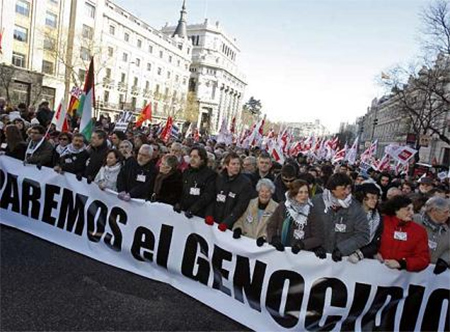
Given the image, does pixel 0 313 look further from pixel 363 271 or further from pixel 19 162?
pixel 363 271

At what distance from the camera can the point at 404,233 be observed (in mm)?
4043

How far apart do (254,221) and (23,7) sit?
42.1 metres

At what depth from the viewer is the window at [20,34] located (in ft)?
124

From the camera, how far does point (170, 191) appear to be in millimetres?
5480

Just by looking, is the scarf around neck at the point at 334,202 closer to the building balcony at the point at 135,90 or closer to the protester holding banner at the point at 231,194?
the protester holding banner at the point at 231,194

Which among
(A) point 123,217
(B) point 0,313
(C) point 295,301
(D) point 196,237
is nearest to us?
(B) point 0,313

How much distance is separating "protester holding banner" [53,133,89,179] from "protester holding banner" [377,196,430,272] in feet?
15.0

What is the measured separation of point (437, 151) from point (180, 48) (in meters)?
51.5

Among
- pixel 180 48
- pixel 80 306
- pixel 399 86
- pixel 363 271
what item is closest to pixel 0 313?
pixel 80 306

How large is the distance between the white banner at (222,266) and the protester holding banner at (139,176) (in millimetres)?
281

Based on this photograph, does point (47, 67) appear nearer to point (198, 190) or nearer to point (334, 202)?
point (198, 190)

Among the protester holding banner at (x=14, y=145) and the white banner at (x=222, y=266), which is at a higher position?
the protester holding banner at (x=14, y=145)

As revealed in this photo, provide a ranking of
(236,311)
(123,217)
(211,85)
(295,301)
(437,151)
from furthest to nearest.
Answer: (211,85)
(437,151)
(123,217)
(236,311)
(295,301)

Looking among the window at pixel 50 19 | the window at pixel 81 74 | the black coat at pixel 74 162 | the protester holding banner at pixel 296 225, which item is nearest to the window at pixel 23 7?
the window at pixel 50 19
